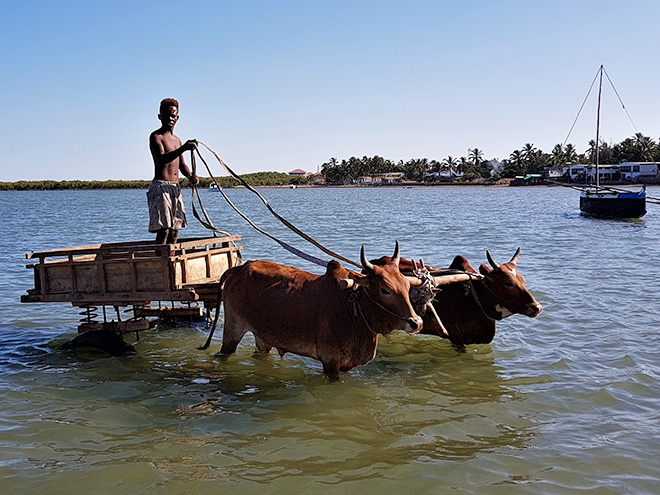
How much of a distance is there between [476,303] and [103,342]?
5.54m

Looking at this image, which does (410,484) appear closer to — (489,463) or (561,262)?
(489,463)

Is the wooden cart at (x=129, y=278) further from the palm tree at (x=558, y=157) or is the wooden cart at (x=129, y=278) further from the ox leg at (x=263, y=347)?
the palm tree at (x=558, y=157)

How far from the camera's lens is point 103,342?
9414 millimetres

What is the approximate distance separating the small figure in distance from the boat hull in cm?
3972

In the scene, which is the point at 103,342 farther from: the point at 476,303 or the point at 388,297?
the point at 476,303

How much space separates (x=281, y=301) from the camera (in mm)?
7727

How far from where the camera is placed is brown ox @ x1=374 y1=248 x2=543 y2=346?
8.36m

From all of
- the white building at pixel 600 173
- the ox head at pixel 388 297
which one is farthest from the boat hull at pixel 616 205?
the white building at pixel 600 173

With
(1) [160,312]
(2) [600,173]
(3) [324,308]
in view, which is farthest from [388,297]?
(2) [600,173]

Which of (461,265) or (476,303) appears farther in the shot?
(461,265)

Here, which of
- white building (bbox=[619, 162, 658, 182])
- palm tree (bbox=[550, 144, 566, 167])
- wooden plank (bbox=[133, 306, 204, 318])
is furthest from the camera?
palm tree (bbox=[550, 144, 566, 167])

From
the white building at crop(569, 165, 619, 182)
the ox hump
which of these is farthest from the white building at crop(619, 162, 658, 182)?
the ox hump

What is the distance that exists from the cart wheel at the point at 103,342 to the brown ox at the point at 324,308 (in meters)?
2.19

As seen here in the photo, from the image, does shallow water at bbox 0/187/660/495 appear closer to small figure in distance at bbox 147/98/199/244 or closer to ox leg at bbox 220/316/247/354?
ox leg at bbox 220/316/247/354
